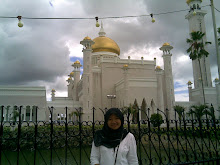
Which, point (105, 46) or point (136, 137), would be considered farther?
point (105, 46)

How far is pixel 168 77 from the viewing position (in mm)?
25594

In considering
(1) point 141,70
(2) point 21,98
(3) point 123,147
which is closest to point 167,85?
(1) point 141,70

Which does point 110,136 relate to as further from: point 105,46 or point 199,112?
point 105,46

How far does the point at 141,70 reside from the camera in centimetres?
2881

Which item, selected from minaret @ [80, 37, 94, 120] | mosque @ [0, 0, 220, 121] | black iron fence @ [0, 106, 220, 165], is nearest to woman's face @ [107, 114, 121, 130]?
black iron fence @ [0, 106, 220, 165]

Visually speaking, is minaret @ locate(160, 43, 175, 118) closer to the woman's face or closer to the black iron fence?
the black iron fence

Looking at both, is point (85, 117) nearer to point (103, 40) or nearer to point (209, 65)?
point (103, 40)

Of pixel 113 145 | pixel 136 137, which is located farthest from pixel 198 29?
pixel 113 145

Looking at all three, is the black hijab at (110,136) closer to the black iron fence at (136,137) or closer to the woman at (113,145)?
the woman at (113,145)

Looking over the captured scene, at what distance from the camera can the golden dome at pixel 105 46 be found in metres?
30.4

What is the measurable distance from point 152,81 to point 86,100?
8.13 m

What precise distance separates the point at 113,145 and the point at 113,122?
263mm

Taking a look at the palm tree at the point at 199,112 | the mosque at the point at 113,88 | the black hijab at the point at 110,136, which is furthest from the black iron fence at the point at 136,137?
the mosque at the point at 113,88

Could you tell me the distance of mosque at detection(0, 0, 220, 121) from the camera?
21.4 meters
